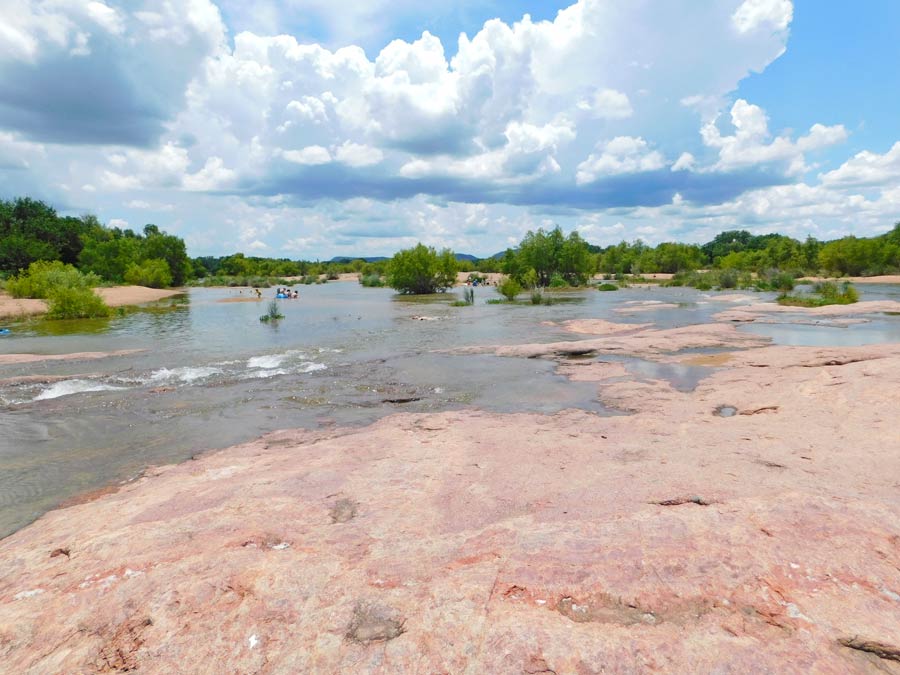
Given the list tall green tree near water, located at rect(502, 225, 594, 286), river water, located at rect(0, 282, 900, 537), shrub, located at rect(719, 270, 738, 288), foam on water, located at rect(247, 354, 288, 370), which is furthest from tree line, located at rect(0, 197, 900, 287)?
foam on water, located at rect(247, 354, 288, 370)

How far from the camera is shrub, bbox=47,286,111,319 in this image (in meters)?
32.0

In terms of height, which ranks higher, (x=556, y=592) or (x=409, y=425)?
(x=556, y=592)

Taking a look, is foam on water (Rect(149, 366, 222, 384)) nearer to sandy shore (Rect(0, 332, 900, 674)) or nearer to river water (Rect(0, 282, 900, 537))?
river water (Rect(0, 282, 900, 537))

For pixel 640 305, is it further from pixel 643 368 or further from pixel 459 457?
pixel 459 457

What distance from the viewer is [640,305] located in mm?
40844

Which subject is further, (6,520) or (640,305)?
(640,305)

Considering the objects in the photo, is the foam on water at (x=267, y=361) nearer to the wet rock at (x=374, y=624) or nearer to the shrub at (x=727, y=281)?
the wet rock at (x=374, y=624)

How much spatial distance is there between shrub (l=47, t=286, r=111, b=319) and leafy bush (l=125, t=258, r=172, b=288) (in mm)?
44573

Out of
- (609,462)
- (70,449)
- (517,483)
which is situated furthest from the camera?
(70,449)

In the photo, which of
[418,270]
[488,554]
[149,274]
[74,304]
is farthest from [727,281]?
[149,274]

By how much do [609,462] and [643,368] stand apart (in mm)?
9199

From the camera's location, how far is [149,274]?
7612 cm

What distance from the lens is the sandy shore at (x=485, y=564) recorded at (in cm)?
279

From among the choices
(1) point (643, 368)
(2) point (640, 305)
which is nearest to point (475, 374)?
(1) point (643, 368)
